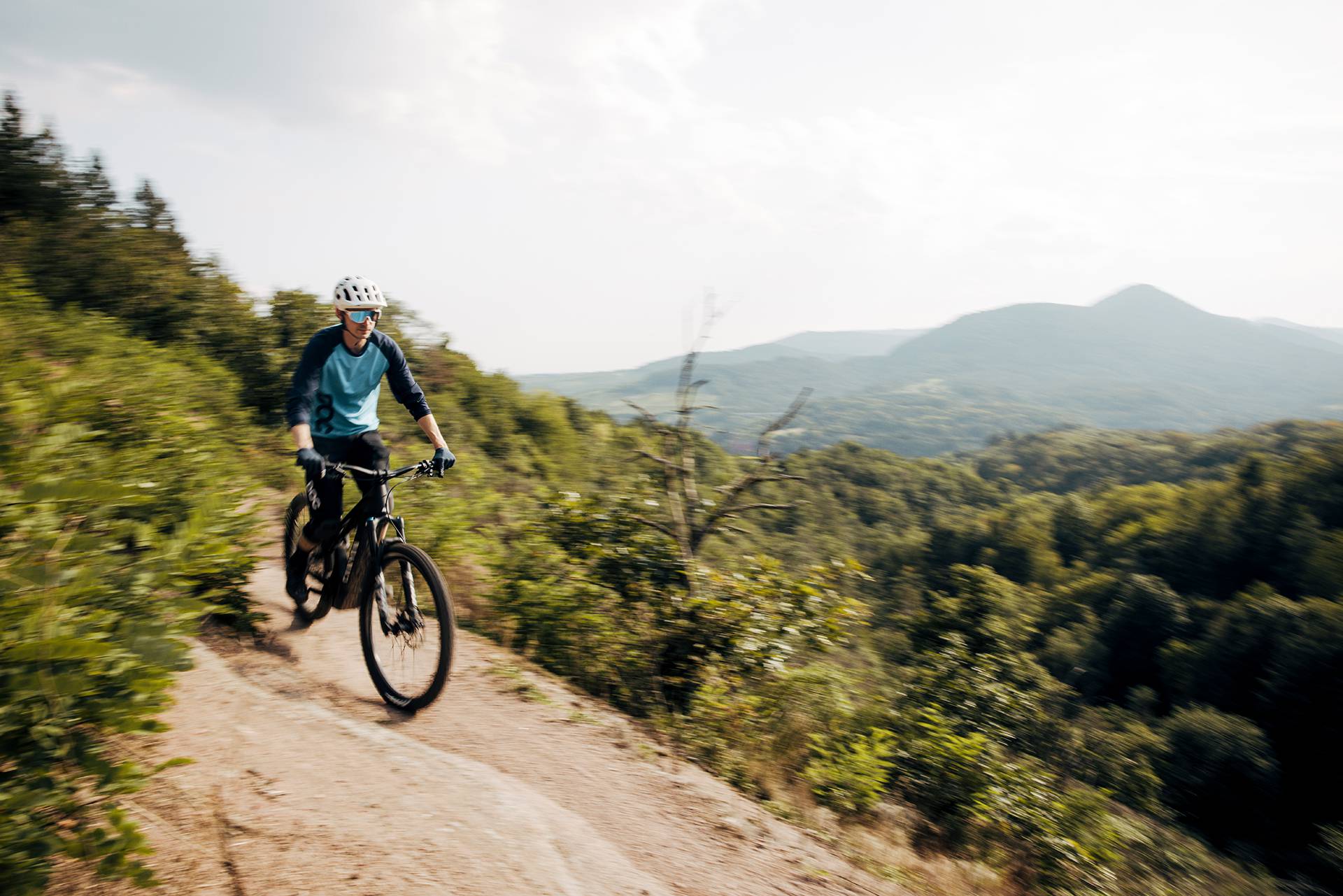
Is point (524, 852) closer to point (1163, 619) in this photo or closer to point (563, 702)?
point (563, 702)

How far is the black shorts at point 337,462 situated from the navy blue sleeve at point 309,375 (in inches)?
10.4

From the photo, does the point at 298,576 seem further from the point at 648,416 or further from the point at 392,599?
the point at 648,416

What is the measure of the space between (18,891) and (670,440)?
4348 millimetres

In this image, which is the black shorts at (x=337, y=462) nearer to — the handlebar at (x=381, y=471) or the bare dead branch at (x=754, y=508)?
the handlebar at (x=381, y=471)

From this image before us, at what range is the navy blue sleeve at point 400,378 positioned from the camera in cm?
443

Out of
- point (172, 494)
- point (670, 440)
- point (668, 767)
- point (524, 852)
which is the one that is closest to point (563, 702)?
point (668, 767)

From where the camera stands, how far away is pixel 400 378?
14.6 ft

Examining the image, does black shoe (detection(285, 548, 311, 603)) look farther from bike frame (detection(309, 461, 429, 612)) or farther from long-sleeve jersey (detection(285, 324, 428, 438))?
long-sleeve jersey (detection(285, 324, 428, 438))

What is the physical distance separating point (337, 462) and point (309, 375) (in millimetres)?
540

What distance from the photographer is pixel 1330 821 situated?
125 feet

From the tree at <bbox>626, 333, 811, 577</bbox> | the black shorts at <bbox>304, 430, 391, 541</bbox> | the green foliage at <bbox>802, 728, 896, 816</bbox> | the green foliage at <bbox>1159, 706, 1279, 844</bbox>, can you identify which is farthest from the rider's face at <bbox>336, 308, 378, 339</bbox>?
the green foliage at <bbox>1159, 706, 1279, 844</bbox>

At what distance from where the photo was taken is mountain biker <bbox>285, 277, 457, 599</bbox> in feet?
13.6

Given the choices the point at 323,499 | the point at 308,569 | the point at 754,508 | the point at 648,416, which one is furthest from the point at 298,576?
the point at 754,508

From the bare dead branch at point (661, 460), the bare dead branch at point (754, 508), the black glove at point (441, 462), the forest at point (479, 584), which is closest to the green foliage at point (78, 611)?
the forest at point (479, 584)
